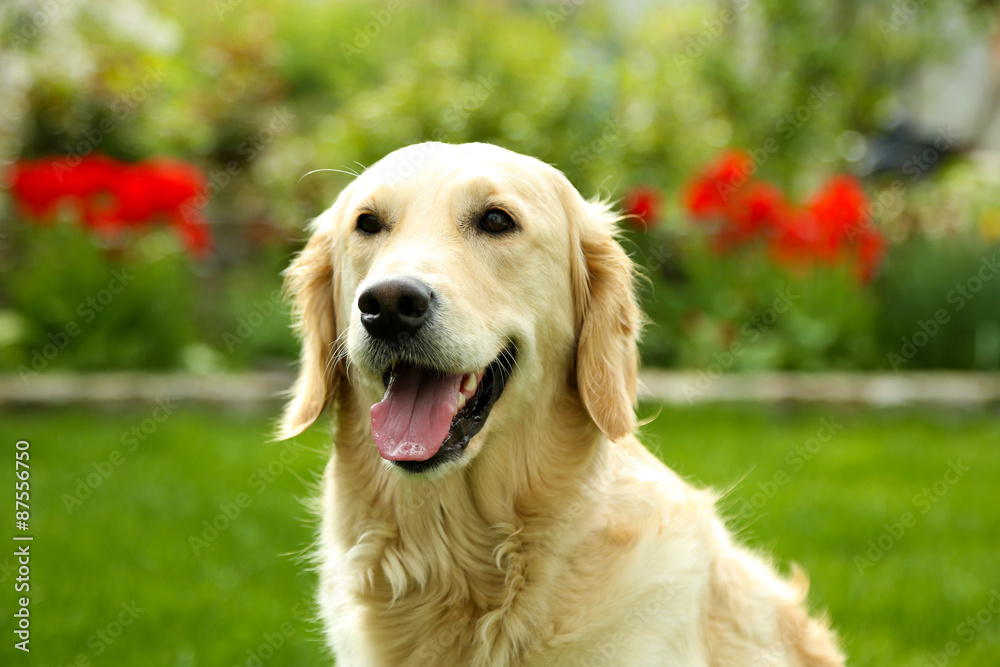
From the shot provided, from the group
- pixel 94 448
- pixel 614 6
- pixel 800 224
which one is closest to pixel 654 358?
pixel 800 224

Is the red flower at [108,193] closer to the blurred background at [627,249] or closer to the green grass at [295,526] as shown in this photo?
the blurred background at [627,249]

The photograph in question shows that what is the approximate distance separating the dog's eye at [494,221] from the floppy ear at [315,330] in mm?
512

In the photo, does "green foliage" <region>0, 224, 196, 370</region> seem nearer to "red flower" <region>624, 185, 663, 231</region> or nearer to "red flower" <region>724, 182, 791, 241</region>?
"red flower" <region>624, 185, 663, 231</region>

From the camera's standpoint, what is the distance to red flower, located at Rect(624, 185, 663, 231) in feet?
20.8

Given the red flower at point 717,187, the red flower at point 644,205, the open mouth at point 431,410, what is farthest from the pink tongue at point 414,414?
the red flower at point 717,187

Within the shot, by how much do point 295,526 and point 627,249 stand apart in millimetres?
3353

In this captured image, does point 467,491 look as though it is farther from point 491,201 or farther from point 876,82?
point 876,82

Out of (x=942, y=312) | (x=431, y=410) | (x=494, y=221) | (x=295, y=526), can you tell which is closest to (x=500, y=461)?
(x=431, y=410)

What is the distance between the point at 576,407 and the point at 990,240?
6102 mm

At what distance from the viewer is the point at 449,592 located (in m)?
2.32

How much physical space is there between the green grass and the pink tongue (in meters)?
0.59

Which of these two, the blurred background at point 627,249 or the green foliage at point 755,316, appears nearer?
the blurred background at point 627,249

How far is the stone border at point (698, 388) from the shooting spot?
5785mm

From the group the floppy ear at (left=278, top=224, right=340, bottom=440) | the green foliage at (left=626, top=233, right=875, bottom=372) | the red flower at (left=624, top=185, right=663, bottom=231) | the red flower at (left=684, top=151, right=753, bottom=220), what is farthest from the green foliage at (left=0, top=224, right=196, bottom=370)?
the floppy ear at (left=278, top=224, right=340, bottom=440)
